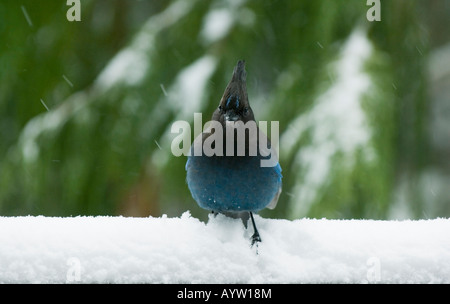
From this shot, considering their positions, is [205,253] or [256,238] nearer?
[205,253]

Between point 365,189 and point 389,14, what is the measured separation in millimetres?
1135

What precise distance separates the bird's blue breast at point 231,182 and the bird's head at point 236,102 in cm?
14

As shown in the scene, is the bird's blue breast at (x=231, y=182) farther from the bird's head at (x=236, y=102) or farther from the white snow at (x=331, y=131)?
the white snow at (x=331, y=131)

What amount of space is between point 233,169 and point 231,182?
1.7 inches

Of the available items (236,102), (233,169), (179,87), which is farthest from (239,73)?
(179,87)

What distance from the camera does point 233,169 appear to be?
1.78m

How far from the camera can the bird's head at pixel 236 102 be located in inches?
65.9

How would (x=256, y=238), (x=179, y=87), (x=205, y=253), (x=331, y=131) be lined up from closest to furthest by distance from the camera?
1. (x=205, y=253)
2. (x=256, y=238)
3. (x=331, y=131)
4. (x=179, y=87)

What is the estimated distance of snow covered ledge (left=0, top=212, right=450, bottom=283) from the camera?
1.33 metres

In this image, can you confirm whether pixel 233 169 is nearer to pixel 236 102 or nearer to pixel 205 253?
pixel 236 102

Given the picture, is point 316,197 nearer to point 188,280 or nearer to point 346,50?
point 346,50

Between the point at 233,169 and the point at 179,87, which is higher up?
the point at 179,87

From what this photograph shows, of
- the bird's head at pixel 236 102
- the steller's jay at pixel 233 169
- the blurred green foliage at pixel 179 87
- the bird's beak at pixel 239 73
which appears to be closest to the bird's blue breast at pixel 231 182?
the steller's jay at pixel 233 169

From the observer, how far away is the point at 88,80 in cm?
428
